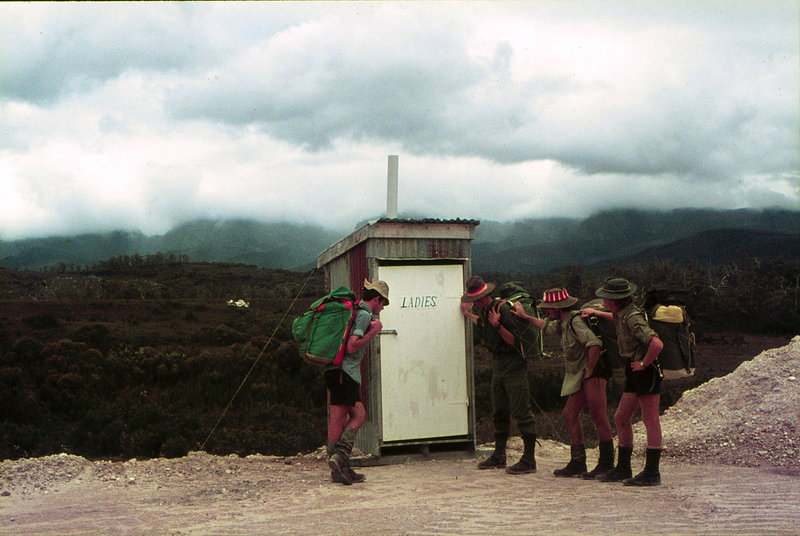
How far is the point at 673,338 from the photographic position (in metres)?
6.31

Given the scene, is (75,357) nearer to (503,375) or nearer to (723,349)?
(503,375)

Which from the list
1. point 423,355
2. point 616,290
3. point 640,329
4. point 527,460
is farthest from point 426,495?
point 616,290

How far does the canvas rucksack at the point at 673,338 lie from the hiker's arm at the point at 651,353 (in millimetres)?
179

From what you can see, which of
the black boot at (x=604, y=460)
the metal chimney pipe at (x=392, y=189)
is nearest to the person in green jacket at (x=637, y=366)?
the black boot at (x=604, y=460)

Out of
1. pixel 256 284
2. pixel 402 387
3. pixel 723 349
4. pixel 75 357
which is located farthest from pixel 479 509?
pixel 256 284

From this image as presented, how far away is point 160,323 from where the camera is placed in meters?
36.3

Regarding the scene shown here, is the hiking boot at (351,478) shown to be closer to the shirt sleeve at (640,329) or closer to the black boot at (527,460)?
the black boot at (527,460)

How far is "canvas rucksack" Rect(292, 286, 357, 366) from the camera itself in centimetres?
671

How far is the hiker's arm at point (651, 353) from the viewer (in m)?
6.05

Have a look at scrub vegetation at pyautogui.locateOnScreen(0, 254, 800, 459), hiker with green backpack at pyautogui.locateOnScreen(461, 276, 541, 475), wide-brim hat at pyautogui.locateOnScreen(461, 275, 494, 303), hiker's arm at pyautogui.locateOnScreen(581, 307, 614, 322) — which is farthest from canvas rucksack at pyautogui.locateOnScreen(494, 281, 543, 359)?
scrub vegetation at pyautogui.locateOnScreen(0, 254, 800, 459)

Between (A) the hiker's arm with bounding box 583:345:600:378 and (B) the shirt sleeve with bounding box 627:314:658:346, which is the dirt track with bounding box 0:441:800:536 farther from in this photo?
(B) the shirt sleeve with bounding box 627:314:658:346

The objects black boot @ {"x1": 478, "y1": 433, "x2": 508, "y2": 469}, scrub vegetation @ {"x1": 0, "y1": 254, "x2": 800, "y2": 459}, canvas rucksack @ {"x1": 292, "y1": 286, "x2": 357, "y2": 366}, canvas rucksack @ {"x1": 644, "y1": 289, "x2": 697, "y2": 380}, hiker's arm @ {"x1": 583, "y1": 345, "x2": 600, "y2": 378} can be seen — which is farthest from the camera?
scrub vegetation @ {"x1": 0, "y1": 254, "x2": 800, "y2": 459}

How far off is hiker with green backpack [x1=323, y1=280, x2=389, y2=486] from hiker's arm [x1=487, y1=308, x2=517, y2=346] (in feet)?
3.68

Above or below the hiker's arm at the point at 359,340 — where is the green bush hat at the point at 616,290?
above
